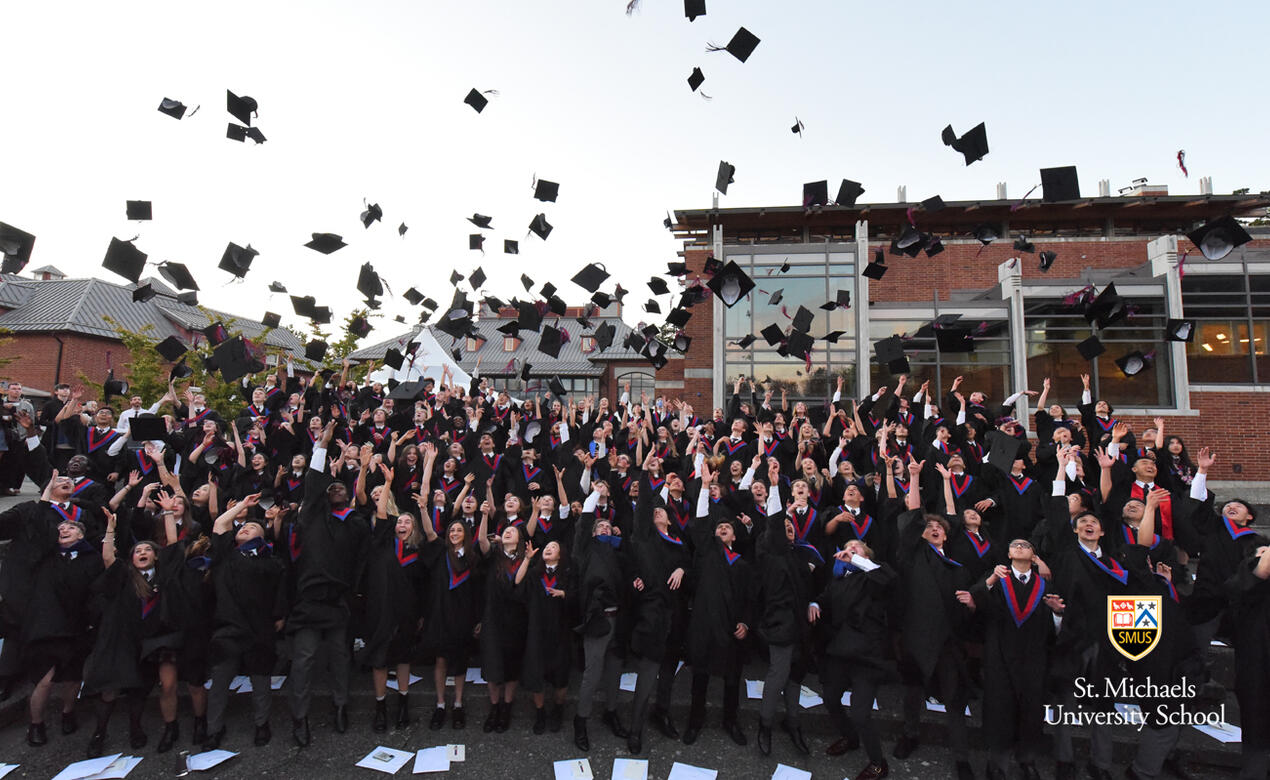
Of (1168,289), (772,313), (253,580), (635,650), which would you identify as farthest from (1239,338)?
(253,580)

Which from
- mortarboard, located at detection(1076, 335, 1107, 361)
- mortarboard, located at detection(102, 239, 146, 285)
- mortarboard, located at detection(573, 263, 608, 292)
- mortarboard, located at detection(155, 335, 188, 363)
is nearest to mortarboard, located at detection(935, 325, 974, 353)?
mortarboard, located at detection(1076, 335, 1107, 361)

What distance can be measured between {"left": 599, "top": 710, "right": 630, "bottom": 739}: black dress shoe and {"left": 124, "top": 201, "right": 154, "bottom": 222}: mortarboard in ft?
22.7

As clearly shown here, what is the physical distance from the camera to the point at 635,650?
4.15 m

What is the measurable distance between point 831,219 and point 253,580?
16970mm

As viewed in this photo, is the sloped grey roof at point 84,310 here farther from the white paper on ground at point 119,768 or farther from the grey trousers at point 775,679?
the grey trousers at point 775,679

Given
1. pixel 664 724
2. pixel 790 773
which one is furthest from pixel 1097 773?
pixel 664 724

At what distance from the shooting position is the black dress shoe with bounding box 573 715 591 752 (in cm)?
404

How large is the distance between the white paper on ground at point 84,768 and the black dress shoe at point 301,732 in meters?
1.07

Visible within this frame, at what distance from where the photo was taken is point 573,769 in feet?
12.6

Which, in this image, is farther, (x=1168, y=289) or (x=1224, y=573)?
(x=1168, y=289)

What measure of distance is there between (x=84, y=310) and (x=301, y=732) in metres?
37.7

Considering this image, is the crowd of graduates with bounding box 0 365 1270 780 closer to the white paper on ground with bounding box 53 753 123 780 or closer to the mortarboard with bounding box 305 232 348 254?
the white paper on ground with bounding box 53 753 123 780

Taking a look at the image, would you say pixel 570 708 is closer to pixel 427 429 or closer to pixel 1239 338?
pixel 427 429

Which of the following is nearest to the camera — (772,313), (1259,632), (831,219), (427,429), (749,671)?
(1259,632)
